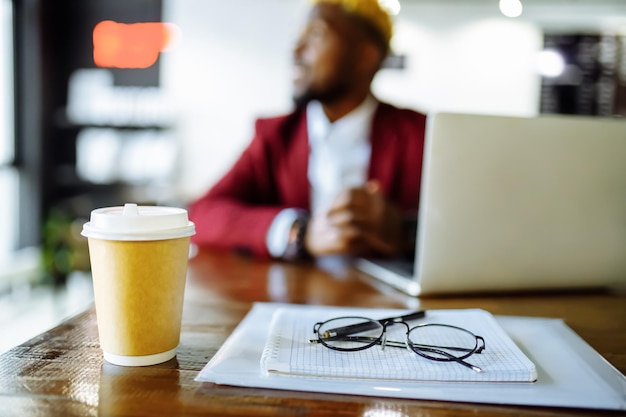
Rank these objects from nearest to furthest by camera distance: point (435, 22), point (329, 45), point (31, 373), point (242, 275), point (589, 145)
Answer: point (31, 373), point (589, 145), point (242, 275), point (329, 45), point (435, 22)

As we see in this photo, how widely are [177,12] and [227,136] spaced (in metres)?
1.02

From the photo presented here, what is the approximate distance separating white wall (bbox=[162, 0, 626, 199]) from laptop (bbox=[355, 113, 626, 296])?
3088 mm

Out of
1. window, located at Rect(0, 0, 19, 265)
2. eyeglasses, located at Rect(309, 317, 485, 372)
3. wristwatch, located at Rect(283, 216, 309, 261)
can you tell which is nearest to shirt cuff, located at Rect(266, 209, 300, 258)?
wristwatch, located at Rect(283, 216, 309, 261)

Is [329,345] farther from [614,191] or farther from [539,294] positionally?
[614,191]

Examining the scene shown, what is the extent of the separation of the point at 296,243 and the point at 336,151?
25.3 inches

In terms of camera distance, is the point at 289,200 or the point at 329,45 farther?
the point at 289,200

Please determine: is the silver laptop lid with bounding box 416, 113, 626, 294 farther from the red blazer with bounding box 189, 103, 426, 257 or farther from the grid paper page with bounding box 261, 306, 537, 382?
the red blazer with bounding box 189, 103, 426, 257

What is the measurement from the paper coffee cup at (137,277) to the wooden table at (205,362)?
0.08ft

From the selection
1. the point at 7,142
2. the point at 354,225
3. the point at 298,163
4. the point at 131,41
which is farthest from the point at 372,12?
the point at 7,142

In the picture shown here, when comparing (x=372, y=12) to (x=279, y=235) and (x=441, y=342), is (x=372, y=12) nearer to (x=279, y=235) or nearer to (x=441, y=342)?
(x=279, y=235)

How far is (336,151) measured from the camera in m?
1.84

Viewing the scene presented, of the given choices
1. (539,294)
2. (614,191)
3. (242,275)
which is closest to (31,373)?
(242,275)

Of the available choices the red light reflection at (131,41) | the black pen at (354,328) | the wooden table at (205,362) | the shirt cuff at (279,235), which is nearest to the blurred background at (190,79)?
the red light reflection at (131,41)

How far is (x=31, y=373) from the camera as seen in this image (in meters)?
0.53
